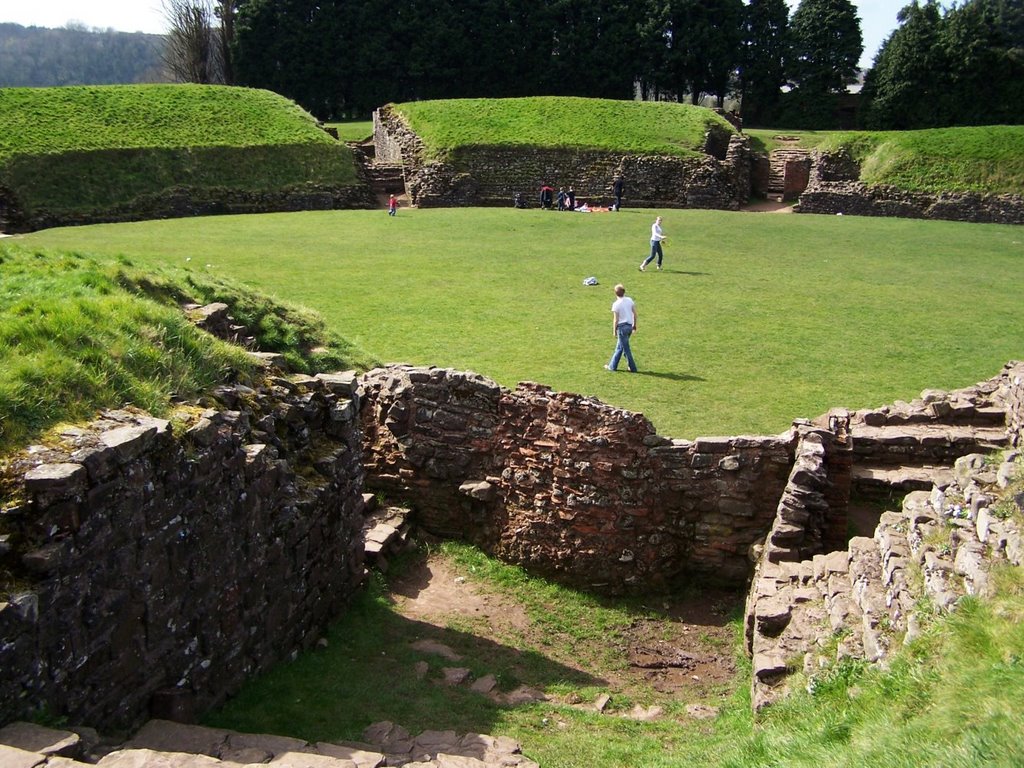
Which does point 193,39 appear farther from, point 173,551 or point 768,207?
point 173,551

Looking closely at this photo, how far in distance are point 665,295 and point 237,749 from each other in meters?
17.5

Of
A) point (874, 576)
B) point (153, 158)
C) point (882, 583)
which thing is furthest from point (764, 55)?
point (882, 583)

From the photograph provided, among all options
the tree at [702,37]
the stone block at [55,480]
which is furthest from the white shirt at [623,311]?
the tree at [702,37]

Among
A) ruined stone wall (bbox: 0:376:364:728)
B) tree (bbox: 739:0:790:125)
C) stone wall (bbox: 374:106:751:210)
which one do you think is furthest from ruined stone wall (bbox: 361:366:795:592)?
tree (bbox: 739:0:790:125)

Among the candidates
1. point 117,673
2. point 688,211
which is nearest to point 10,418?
point 117,673

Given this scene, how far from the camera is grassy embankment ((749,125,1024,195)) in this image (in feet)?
134

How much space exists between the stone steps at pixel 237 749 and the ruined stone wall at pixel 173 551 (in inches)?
12.9

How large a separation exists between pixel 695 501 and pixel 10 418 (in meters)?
7.61

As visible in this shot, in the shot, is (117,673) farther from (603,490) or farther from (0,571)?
(603,490)

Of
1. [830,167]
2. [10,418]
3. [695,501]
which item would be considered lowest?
[695,501]

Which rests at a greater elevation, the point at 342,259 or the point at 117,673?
the point at 342,259

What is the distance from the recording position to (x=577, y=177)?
4234 cm

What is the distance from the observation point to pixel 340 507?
33.2 ft

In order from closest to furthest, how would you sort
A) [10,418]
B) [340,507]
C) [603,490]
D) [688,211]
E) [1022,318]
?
[10,418] → [340,507] → [603,490] → [1022,318] → [688,211]
